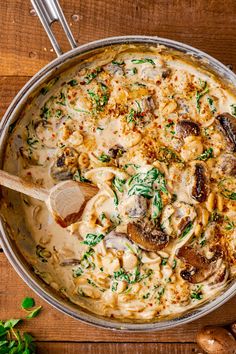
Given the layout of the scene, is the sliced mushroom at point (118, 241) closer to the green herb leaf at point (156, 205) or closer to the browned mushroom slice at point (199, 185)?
the green herb leaf at point (156, 205)

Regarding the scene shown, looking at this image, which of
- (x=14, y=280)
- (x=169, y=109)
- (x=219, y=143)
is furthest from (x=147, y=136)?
(x=14, y=280)

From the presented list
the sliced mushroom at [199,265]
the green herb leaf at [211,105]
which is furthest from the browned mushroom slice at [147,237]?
the green herb leaf at [211,105]

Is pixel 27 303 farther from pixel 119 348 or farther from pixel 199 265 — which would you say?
pixel 199 265

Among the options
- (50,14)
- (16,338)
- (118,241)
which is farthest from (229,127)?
(16,338)

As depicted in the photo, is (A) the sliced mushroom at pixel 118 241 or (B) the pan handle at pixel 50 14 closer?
(B) the pan handle at pixel 50 14

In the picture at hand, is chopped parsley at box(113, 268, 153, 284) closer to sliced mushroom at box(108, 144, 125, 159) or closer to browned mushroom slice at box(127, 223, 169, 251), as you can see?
browned mushroom slice at box(127, 223, 169, 251)

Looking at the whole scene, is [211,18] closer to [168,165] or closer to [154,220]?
[168,165]
